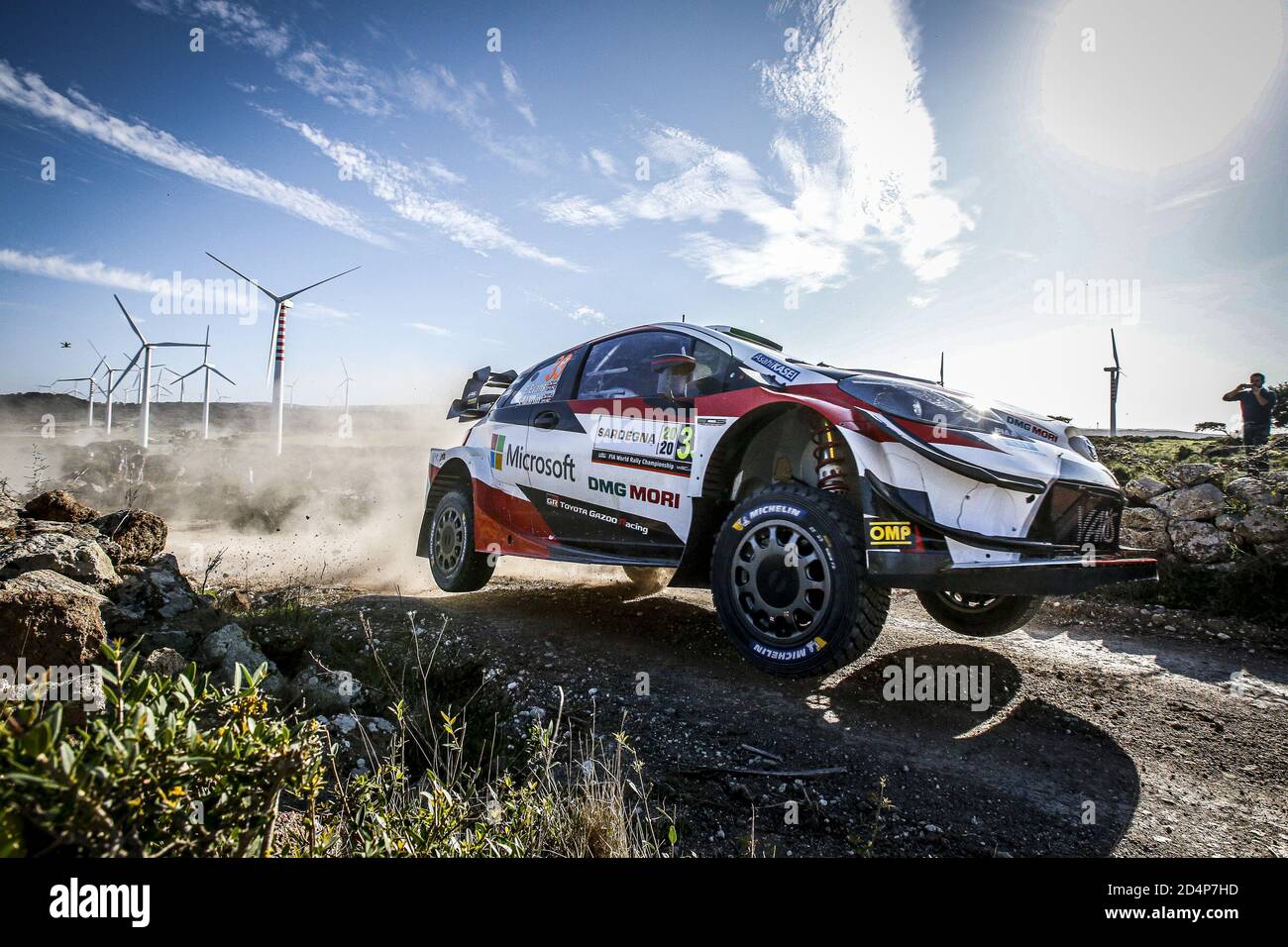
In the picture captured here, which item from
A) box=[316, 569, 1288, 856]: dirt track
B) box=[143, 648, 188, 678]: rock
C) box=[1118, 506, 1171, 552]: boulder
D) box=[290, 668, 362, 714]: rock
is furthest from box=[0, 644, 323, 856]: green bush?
box=[1118, 506, 1171, 552]: boulder

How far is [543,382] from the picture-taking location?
17.7ft

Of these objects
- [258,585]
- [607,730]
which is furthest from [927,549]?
[258,585]

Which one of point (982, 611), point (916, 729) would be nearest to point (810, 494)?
point (916, 729)

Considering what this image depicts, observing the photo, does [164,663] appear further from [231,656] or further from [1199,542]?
[1199,542]

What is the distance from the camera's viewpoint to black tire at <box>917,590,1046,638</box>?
4.04 meters

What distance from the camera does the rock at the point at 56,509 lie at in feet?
19.8

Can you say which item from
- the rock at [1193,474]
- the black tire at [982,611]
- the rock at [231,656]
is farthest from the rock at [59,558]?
the rock at [1193,474]

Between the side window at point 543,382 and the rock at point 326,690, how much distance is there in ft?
8.58

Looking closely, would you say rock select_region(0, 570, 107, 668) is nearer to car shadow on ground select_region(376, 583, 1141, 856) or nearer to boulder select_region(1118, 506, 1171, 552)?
car shadow on ground select_region(376, 583, 1141, 856)

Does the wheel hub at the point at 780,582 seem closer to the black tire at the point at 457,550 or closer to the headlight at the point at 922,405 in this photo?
the headlight at the point at 922,405

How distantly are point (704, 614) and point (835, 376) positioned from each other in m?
2.49
